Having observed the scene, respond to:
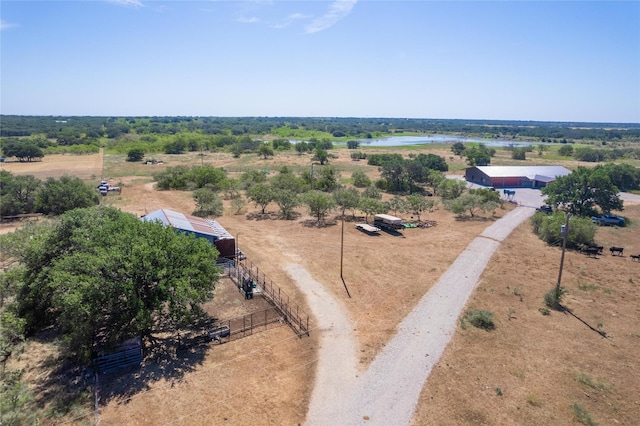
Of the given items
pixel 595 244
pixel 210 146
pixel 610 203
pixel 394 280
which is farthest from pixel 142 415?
pixel 210 146

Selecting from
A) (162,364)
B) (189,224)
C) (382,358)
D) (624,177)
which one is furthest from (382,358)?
(624,177)

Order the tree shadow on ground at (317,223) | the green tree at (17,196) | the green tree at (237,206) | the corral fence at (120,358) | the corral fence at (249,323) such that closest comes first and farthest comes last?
the corral fence at (120,358)
the corral fence at (249,323)
the tree shadow on ground at (317,223)
the green tree at (17,196)
the green tree at (237,206)

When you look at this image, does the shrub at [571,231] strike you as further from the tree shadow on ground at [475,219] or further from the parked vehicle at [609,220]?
the parked vehicle at [609,220]

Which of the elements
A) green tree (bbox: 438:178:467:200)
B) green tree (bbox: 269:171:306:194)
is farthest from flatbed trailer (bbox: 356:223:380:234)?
green tree (bbox: 438:178:467:200)

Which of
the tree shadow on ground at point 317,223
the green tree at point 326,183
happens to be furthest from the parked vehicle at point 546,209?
the green tree at point 326,183

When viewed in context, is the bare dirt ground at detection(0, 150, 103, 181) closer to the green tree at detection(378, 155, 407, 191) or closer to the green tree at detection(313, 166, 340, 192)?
the green tree at detection(313, 166, 340, 192)
